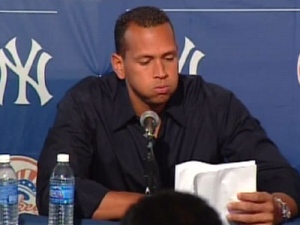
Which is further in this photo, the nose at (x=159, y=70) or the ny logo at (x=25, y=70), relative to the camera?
the ny logo at (x=25, y=70)

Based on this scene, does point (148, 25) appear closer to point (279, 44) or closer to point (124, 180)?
point (124, 180)

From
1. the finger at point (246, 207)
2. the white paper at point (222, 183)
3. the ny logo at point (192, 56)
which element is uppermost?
the ny logo at point (192, 56)

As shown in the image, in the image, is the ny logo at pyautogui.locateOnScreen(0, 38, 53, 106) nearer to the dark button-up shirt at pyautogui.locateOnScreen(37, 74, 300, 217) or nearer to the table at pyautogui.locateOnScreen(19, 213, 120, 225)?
the dark button-up shirt at pyautogui.locateOnScreen(37, 74, 300, 217)

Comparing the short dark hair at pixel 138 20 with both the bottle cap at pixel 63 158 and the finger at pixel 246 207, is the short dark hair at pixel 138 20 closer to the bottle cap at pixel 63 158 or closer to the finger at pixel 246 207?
the bottle cap at pixel 63 158

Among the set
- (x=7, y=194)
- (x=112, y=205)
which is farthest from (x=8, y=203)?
(x=112, y=205)

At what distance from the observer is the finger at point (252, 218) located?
6.07 feet

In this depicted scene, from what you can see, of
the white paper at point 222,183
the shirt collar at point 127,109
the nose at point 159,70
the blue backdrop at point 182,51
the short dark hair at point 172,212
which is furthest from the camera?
the blue backdrop at point 182,51

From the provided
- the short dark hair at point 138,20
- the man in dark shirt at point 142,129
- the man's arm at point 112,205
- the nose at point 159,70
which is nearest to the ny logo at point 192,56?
the man in dark shirt at point 142,129

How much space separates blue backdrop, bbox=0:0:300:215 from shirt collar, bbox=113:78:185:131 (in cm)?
54

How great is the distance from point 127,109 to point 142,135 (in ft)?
0.29

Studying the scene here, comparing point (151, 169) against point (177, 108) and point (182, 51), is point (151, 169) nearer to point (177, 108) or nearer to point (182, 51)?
point (177, 108)

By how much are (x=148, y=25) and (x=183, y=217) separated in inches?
49.9

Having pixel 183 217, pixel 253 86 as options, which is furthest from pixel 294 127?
pixel 183 217

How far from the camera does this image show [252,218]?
186 cm
